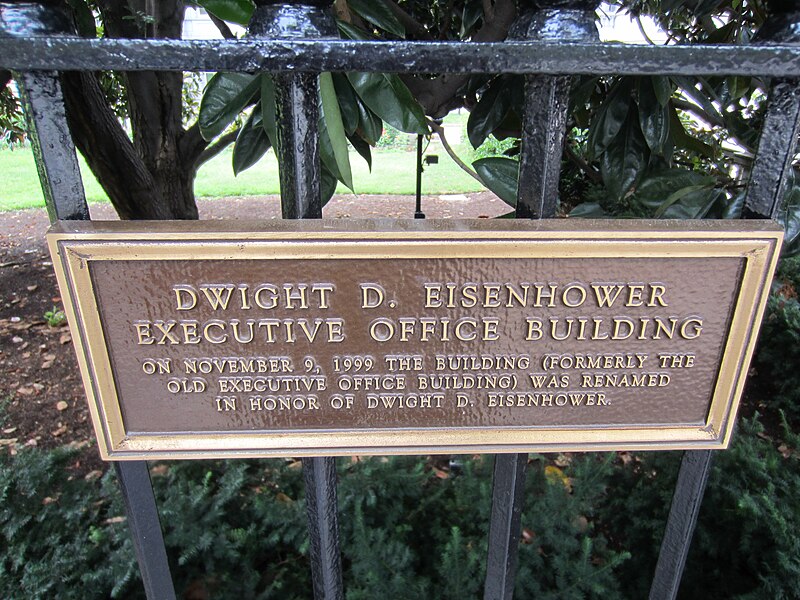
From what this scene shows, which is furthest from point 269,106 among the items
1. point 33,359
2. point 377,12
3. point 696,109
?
point 33,359

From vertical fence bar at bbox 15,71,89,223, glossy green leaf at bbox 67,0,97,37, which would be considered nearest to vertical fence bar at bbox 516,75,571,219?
vertical fence bar at bbox 15,71,89,223

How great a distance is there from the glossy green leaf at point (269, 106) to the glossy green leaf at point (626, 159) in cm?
67

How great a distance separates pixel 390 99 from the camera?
93 cm

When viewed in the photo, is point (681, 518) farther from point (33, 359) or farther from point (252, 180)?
point (252, 180)

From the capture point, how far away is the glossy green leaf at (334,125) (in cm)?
87

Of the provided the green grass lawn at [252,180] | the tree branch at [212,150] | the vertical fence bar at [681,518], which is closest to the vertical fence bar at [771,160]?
the vertical fence bar at [681,518]

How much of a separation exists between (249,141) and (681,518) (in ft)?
3.47

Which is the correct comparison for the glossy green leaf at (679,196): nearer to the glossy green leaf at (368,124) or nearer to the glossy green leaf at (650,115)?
the glossy green leaf at (650,115)

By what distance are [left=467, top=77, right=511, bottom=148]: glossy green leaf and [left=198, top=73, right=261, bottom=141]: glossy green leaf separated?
0.42m

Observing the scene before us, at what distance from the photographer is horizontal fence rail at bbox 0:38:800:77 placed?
0.73 metres

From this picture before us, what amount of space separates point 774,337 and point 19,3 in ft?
10.3

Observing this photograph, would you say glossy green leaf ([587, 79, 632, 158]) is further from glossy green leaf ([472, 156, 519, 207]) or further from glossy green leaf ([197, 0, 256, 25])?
glossy green leaf ([197, 0, 256, 25])

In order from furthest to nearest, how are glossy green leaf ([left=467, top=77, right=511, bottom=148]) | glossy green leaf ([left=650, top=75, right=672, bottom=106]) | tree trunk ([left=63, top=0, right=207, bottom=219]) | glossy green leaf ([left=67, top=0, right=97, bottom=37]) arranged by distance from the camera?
1. tree trunk ([left=63, top=0, right=207, bottom=219])
2. glossy green leaf ([left=67, top=0, right=97, bottom=37])
3. glossy green leaf ([left=467, top=77, right=511, bottom=148])
4. glossy green leaf ([left=650, top=75, right=672, bottom=106])

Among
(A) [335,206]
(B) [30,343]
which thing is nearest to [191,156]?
(B) [30,343]
